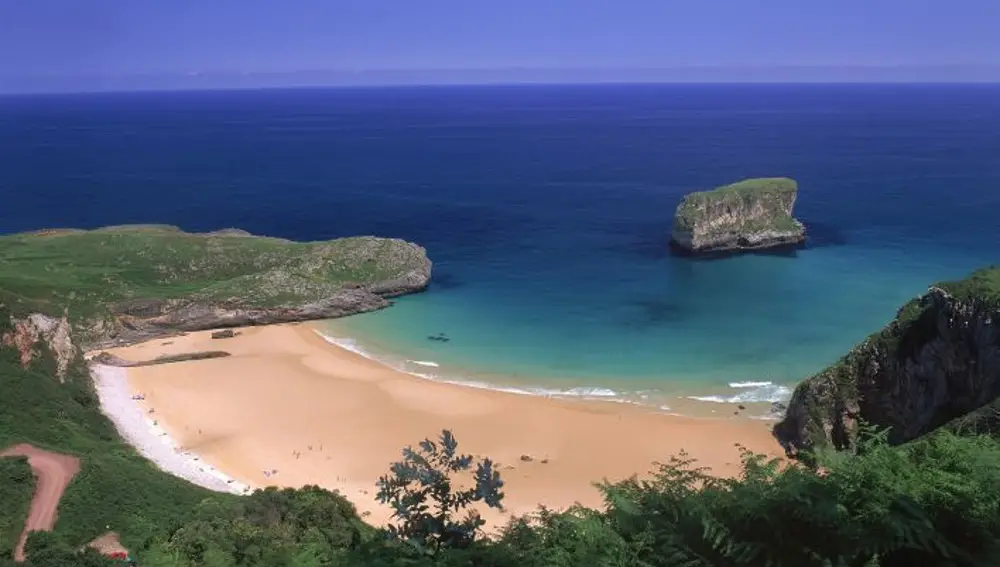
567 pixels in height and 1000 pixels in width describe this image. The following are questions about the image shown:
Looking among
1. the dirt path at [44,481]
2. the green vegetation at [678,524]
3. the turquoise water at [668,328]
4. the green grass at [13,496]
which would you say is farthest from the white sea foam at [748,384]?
the green grass at [13,496]

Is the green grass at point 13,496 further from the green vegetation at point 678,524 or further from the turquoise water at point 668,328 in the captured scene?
the turquoise water at point 668,328

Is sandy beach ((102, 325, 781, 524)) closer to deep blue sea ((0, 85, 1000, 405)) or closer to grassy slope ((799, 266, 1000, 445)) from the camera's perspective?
deep blue sea ((0, 85, 1000, 405))

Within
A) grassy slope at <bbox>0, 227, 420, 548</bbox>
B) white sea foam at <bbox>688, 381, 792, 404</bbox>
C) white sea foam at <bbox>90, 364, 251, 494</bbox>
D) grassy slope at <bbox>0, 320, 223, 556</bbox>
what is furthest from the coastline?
grassy slope at <bbox>0, 320, 223, 556</bbox>

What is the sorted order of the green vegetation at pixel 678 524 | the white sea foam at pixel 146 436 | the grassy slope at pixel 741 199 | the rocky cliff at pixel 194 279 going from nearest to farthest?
the green vegetation at pixel 678 524
the white sea foam at pixel 146 436
the rocky cliff at pixel 194 279
the grassy slope at pixel 741 199

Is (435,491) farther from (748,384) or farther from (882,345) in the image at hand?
(748,384)

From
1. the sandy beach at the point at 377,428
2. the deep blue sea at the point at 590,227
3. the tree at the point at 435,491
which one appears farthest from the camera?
the deep blue sea at the point at 590,227

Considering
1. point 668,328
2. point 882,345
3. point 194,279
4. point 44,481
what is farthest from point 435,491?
point 194,279
